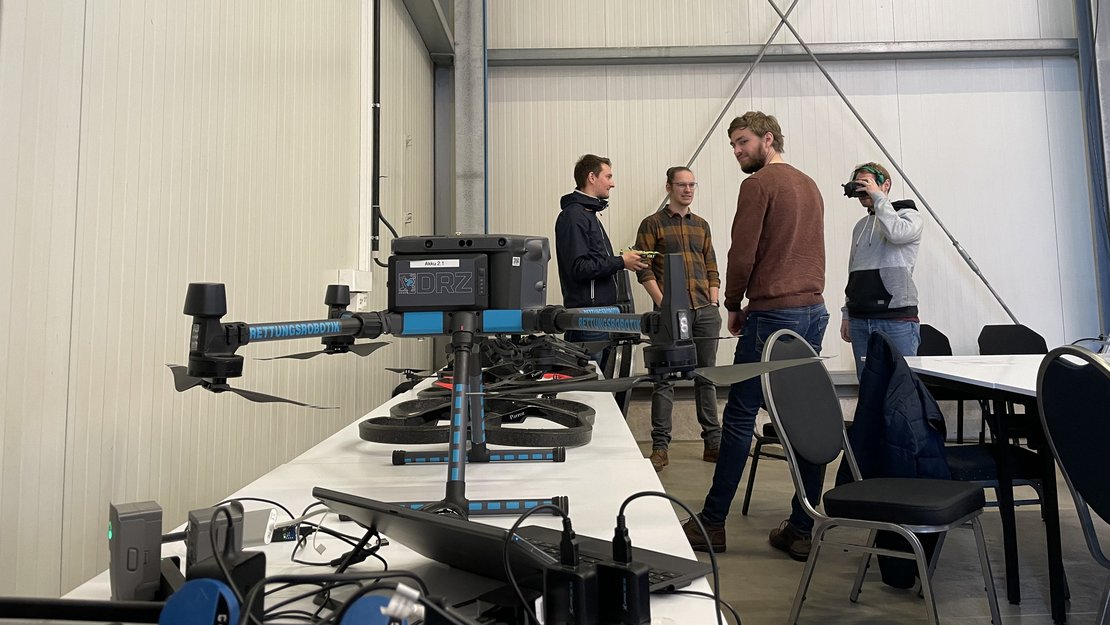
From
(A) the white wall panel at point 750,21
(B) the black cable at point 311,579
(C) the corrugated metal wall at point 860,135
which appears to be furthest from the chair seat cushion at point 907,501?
(A) the white wall panel at point 750,21

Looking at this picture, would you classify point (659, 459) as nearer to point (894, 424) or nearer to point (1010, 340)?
point (894, 424)

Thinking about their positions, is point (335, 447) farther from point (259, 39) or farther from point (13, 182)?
point (259, 39)

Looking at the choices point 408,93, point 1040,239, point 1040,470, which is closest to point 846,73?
point 1040,239

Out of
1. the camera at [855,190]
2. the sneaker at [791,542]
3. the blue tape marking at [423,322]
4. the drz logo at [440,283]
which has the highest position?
the camera at [855,190]

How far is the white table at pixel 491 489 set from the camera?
2.13ft

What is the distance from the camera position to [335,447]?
135 centimetres

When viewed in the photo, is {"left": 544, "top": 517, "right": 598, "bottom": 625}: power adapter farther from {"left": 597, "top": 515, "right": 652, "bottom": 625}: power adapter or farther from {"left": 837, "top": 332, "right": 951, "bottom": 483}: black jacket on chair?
{"left": 837, "top": 332, "right": 951, "bottom": 483}: black jacket on chair

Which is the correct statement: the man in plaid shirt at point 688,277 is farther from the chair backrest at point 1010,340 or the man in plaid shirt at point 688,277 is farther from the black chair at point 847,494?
the chair backrest at point 1010,340

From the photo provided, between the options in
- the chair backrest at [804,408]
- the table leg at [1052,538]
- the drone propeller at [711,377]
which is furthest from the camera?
the table leg at [1052,538]

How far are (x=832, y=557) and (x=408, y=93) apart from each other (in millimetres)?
3322

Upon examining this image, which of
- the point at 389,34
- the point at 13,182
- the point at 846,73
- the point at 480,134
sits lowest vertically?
the point at 13,182

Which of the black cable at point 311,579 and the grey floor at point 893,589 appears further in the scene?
the grey floor at point 893,589

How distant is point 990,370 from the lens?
2355 mm

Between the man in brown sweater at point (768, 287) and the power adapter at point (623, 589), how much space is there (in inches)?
74.3
